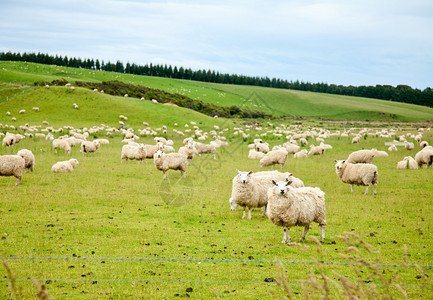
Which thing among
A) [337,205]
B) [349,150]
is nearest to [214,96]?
[349,150]

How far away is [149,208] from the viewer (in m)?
14.6

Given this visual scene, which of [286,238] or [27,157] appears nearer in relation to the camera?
[286,238]

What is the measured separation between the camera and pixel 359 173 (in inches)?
687

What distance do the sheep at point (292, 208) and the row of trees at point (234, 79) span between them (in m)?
163

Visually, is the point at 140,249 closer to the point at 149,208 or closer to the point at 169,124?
the point at 149,208

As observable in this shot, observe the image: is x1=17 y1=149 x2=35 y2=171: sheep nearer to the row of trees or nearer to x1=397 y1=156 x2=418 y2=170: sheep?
x1=397 y1=156 x2=418 y2=170: sheep

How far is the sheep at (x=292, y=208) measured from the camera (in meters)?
10.3

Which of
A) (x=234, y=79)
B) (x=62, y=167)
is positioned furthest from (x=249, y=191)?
(x=234, y=79)

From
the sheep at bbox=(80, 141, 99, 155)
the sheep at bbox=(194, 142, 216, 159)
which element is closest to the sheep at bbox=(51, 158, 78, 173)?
the sheep at bbox=(80, 141, 99, 155)

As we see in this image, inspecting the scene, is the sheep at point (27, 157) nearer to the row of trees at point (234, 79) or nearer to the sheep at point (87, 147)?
the sheep at point (87, 147)

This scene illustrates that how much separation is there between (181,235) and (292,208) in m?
3.38

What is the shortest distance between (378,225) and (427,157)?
14.2 metres

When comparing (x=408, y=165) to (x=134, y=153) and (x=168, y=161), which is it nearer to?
(x=168, y=161)

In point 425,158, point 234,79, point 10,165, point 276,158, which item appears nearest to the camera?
point 10,165
